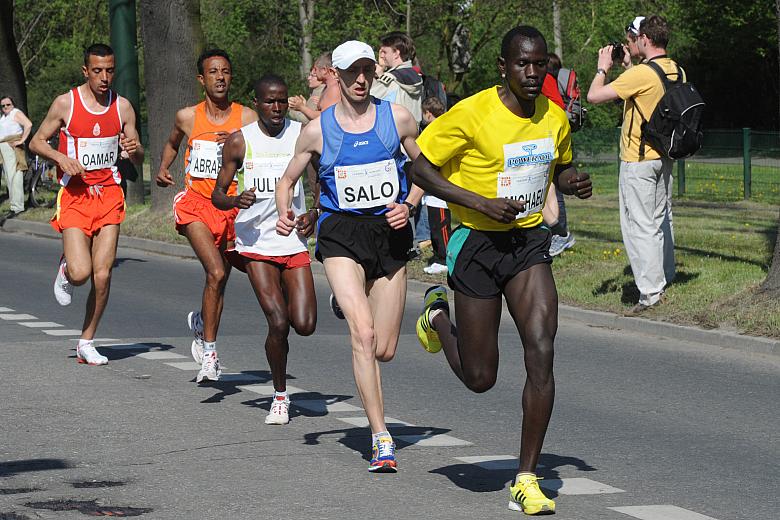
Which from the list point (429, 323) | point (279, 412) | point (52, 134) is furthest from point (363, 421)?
point (52, 134)

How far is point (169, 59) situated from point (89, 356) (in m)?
Answer: 13.7

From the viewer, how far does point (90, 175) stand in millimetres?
11305

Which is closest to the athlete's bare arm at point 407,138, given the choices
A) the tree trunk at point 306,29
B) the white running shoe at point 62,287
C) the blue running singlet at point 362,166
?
the blue running singlet at point 362,166

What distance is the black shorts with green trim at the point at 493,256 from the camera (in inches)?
271

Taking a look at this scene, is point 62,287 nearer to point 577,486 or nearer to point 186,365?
point 186,365

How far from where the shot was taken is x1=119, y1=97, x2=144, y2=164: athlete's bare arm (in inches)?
447

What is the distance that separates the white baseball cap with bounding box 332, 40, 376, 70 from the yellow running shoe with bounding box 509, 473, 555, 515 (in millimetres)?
2324

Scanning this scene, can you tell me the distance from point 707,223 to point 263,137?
12126 millimetres

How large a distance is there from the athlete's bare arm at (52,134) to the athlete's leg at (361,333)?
12.9 feet

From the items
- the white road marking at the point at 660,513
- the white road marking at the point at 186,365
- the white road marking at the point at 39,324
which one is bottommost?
the white road marking at the point at 39,324

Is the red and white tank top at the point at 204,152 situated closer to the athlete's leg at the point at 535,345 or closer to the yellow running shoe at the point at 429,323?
the yellow running shoe at the point at 429,323

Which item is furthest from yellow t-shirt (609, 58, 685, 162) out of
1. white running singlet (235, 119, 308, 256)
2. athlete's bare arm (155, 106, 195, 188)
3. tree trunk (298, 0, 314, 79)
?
tree trunk (298, 0, 314, 79)

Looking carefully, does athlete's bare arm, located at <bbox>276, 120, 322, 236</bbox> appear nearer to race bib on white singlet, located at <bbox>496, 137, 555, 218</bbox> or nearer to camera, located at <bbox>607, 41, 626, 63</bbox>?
race bib on white singlet, located at <bbox>496, 137, 555, 218</bbox>

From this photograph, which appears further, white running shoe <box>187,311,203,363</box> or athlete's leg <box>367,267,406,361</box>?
white running shoe <box>187,311,203,363</box>
